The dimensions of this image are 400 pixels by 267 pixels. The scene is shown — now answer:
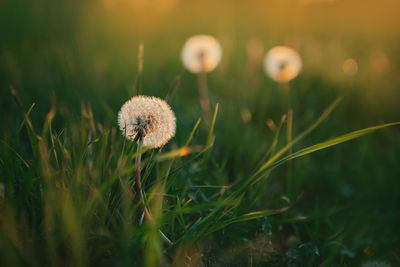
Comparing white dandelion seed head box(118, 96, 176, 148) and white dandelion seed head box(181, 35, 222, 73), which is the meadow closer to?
white dandelion seed head box(118, 96, 176, 148)

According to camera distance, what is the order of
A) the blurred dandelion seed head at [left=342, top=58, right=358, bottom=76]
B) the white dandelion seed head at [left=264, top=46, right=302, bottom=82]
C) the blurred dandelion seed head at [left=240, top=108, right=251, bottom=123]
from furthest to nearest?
the blurred dandelion seed head at [left=342, top=58, right=358, bottom=76]
the white dandelion seed head at [left=264, top=46, right=302, bottom=82]
the blurred dandelion seed head at [left=240, top=108, right=251, bottom=123]

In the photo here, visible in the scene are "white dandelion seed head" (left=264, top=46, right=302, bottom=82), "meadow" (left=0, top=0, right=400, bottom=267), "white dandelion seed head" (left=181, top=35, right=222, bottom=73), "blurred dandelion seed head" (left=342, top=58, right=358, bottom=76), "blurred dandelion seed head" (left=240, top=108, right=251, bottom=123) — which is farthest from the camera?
"blurred dandelion seed head" (left=342, top=58, right=358, bottom=76)

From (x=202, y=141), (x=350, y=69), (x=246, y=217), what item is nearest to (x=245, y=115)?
(x=202, y=141)

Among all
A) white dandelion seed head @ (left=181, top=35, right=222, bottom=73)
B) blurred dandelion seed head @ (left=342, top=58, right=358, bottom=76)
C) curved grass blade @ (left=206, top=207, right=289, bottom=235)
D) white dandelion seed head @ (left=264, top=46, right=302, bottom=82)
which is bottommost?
curved grass blade @ (left=206, top=207, right=289, bottom=235)

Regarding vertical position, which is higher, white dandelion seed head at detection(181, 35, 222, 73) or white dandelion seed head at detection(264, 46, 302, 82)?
white dandelion seed head at detection(181, 35, 222, 73)

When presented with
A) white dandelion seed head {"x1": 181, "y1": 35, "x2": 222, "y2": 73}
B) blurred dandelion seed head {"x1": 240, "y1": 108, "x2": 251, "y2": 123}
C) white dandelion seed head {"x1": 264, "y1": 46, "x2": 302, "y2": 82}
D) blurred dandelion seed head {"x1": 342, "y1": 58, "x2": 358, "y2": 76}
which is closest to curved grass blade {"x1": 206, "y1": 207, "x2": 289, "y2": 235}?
blurred dandelion seed head {"x1": 240, "y1": 108, "x2": 251, "y2": 123}

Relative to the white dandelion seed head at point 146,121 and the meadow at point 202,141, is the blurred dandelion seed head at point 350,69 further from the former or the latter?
the white dandelion seed head at point 146,121

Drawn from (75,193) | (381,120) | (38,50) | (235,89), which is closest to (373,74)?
(381,120)
